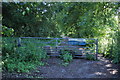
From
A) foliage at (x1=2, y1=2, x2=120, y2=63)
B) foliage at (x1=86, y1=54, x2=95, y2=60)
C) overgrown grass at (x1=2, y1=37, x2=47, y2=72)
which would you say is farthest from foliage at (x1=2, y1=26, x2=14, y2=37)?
foliage at (x1=86, y1=54, x2=95, y2=60)

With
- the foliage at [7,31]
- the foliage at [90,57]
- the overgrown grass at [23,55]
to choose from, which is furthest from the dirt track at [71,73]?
the foliage at [7,31]

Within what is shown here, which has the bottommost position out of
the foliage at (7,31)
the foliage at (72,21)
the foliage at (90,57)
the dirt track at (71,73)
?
the dirt track at (71,73)

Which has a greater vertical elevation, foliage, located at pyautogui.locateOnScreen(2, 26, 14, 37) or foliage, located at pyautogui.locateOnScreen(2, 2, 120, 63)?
foliage, located at pyautogui.locateOnScreen(2, 2, 120, 63)

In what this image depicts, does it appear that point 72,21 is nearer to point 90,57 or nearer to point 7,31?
point 7,31

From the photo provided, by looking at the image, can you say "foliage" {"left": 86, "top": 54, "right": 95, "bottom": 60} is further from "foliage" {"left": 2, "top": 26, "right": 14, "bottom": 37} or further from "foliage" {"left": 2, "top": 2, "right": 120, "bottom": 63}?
"foliage" {"left": 2, "top": 26, "right": 14, "bottom": 37}

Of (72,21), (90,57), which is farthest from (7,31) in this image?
(90,57)

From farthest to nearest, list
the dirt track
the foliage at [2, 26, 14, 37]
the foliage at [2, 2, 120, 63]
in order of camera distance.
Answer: the dirt track
the foliage at [2, 2, 120, 63]
the foliage at [2, 26, 14, 37]

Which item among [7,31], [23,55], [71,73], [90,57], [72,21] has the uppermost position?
[72,21]

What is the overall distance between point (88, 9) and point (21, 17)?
6.84m

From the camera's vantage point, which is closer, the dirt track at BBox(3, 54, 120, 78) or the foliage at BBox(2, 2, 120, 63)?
the foliage at BBox(2, 2, 120, 63)

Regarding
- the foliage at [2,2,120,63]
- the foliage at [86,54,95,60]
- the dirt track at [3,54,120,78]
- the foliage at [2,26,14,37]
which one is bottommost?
the dirt track at [3,54,120,78]

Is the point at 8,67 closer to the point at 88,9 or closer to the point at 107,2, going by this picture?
the point at 88,9

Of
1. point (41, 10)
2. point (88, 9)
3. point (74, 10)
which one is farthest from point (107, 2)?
point (41, 10)

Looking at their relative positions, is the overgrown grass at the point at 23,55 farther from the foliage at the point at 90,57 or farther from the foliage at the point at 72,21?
the foliage at the point at 90,57
